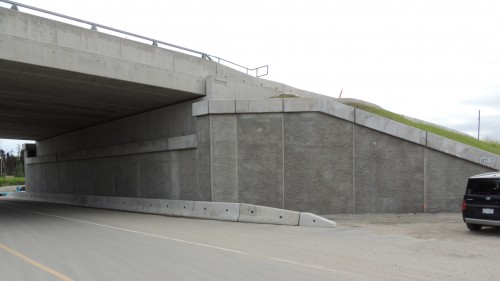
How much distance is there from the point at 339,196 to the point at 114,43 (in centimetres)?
1077

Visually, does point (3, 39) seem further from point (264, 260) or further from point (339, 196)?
Result: point (339, 196)

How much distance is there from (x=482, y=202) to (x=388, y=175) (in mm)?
4751

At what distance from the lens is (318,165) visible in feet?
53.2

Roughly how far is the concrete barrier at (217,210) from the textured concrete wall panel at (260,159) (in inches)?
42.2

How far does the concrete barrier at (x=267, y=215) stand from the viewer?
→ 14031 millimetres

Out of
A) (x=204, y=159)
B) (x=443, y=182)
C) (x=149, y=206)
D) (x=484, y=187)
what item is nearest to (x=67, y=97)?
(x=149, y=206)

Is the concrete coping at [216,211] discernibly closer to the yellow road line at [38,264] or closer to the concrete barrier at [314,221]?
the concrete barrier at [314,221]

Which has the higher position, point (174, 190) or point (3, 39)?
point (3, 39)

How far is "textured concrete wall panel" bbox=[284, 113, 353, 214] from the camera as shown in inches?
633

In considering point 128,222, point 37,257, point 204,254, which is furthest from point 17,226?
point 204,254

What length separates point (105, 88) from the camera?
16750 mm

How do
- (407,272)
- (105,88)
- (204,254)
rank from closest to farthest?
1. (407,272)
2. (204,254)
3. (105,88)

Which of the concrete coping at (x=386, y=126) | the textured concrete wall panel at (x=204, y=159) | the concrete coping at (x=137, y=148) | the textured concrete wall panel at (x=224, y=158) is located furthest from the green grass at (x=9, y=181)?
the concrete coping at (x=386, y=126)

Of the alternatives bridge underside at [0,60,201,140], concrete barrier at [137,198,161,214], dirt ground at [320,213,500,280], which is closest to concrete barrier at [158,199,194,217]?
concrete barrier at [137,198,161,214]
